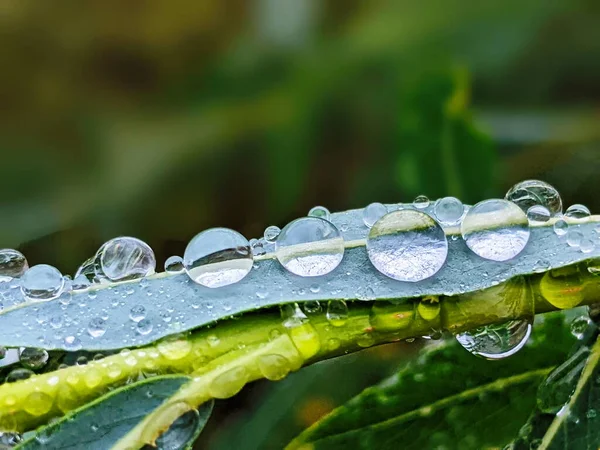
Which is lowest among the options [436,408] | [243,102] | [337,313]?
[436,408]

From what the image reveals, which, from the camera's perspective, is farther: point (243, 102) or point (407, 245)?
point (243, 102)

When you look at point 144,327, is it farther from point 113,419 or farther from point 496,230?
point 496,230

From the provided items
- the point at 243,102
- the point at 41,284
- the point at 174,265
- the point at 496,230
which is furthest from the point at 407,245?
the point at 243,102

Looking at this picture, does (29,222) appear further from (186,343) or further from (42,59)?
(186,343)

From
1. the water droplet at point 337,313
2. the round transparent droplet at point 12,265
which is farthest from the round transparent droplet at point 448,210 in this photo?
the round transparent droplet at point 12,265

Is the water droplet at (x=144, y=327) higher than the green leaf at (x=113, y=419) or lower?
higher

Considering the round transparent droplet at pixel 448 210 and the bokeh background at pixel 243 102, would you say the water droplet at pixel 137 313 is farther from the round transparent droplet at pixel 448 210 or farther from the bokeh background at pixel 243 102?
the bokeh background at pixel 243 102

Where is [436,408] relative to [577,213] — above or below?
below

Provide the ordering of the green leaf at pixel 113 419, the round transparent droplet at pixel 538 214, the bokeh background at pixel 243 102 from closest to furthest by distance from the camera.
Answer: the green leaf at pixel 113 419
the round transparent droplet at pixel 538 214
the bokeh background at pixel 243 102
